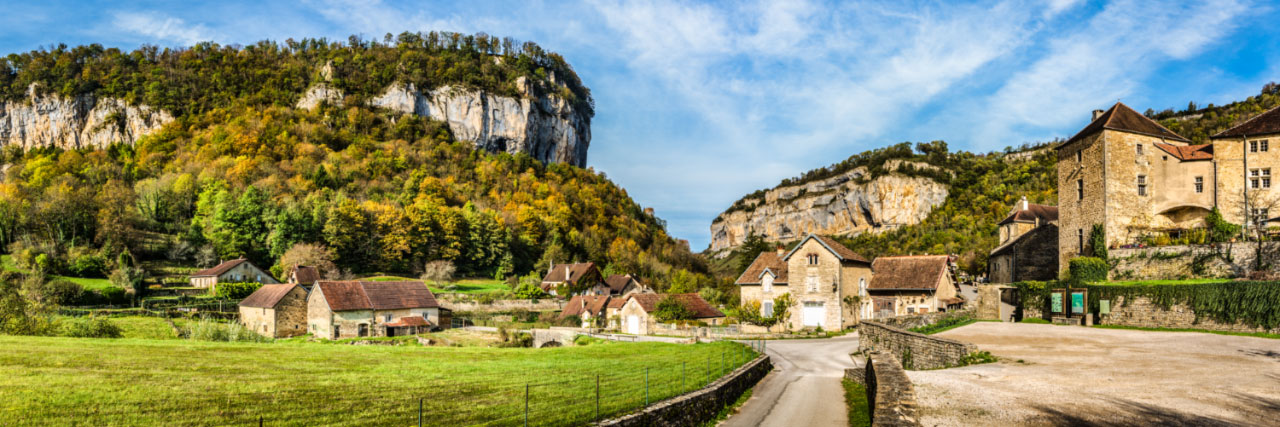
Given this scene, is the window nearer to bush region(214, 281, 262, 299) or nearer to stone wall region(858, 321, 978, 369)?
stone wall region(858, 321, 978, 369)

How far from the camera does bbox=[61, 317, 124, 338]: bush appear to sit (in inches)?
982

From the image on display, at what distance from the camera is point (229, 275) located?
194 ft

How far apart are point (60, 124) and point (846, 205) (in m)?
163

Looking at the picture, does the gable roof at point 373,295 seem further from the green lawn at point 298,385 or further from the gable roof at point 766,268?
the gable roof at point 766,268

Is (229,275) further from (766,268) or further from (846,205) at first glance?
(846,205)

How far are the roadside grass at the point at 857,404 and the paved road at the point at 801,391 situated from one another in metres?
0.16

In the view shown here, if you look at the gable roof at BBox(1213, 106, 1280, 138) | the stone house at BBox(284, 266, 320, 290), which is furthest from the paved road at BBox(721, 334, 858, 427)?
the stone house at BBox(284, 266, 320, 290)

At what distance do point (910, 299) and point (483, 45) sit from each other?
150m

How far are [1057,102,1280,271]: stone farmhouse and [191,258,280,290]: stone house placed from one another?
6177 centimetres

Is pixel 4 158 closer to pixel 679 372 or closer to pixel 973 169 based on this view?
pixel 679 372

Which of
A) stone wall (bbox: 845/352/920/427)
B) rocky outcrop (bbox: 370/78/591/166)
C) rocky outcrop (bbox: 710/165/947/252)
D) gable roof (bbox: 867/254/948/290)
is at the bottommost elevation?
stone wall (bbox: 845/352/920/427)

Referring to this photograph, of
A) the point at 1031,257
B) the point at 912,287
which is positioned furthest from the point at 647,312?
the point at 1031,257

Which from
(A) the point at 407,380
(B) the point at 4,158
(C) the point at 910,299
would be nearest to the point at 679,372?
(A) the point at 407,380

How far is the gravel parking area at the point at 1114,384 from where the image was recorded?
10414 mm
